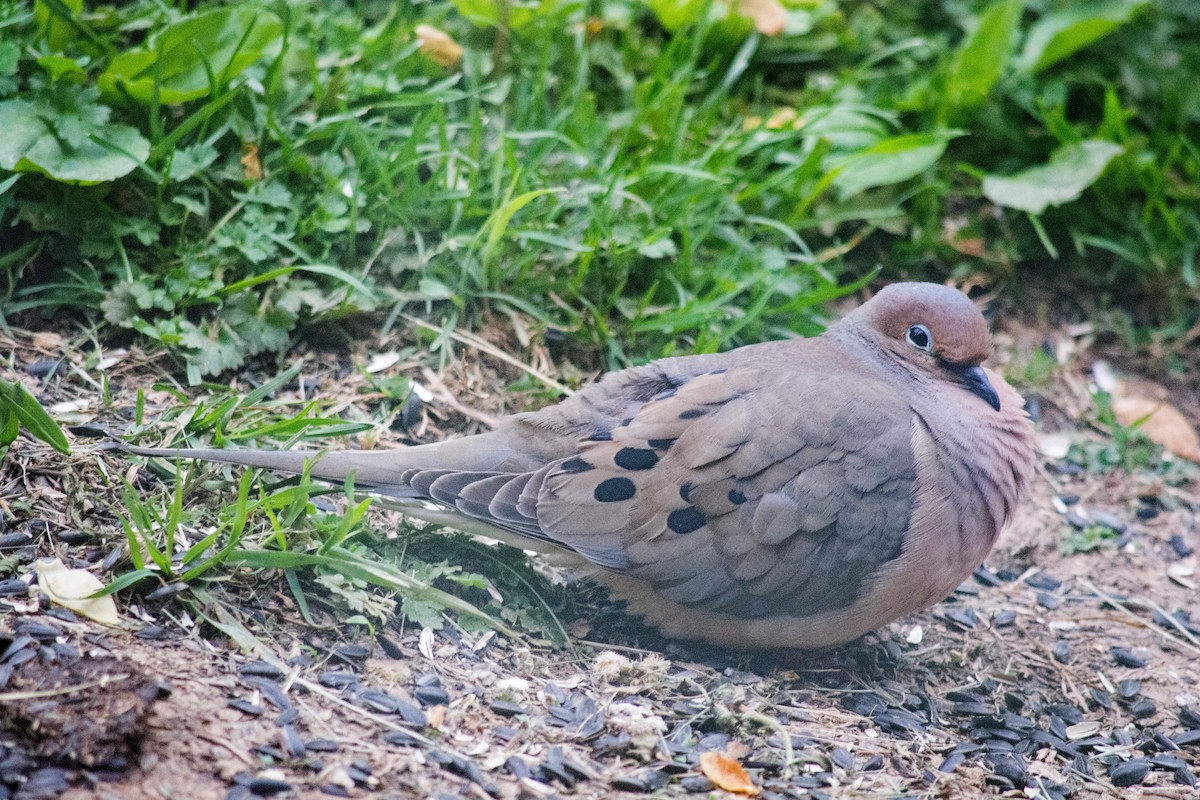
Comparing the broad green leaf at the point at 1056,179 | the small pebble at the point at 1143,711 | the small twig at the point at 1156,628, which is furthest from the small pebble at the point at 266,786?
the broad green leaf at the point at 1056,179

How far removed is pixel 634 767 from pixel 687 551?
73 cm

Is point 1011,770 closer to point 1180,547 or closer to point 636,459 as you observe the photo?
point 636,459

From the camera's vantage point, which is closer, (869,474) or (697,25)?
(869,474)

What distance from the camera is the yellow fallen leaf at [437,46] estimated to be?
4.93 meters

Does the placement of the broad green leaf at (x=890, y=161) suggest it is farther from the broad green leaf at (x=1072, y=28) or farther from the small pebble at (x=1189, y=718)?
the small pebble at (x=1189, y=718)

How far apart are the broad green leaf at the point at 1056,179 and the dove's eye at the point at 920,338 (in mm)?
Answer: 1714

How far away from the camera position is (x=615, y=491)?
11.4 ft

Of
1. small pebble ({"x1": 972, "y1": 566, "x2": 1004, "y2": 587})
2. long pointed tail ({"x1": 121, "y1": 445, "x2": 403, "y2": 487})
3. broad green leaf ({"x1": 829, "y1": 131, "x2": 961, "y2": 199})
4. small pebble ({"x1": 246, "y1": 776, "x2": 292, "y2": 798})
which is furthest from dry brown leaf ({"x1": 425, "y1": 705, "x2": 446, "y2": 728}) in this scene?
broad green leaf ({"x1": 829, "y1": 131, "x2": 961, "y2": 199})

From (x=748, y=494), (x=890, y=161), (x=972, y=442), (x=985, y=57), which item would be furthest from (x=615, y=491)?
(x=985, y=57)

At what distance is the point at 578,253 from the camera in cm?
452

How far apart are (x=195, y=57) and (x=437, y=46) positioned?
105 cm

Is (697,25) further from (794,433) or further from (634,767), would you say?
(634,767)

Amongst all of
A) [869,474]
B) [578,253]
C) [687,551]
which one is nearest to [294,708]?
[687,551]

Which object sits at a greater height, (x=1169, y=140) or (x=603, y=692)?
(x=1169, y=140)
